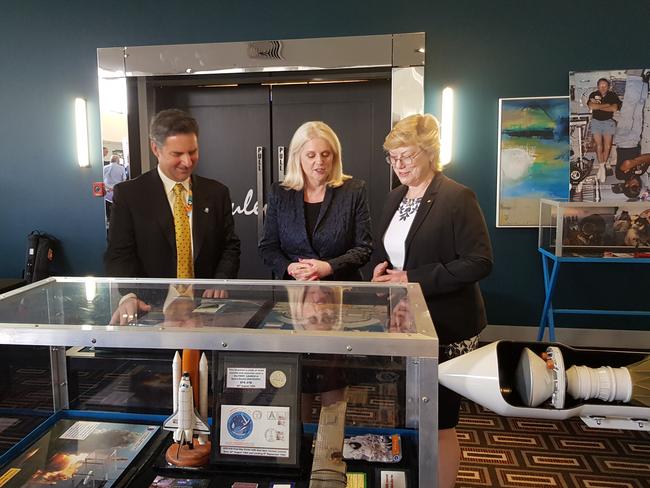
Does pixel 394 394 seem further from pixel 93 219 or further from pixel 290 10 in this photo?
pixel 93 219

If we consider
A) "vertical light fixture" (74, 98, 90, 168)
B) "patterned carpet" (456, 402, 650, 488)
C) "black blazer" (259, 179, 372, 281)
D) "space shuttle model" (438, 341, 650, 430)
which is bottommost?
"patterned carpet" (456, 402, 650, 488)

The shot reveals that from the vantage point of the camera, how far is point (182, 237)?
1983 mm

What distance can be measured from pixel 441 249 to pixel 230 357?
101 centimetres

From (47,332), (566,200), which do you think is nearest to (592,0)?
(566,200)

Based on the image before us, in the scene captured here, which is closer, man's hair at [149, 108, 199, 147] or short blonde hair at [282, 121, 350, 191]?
man's hair at [149, 108, 199, 147]

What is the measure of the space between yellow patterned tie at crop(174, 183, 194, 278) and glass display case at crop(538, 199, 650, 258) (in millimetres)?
2519

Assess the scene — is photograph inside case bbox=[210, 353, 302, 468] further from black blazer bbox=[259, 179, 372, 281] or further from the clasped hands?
black blazer bbox=[259, 179, 372, 281]

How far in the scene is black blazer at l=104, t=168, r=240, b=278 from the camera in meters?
1.96

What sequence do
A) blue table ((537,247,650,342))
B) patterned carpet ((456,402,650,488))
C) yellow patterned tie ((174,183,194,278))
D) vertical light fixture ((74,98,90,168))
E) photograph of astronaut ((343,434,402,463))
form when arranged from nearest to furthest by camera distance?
photograph of astronaut ((343,434,402,463)), yellow patterned tie ((174,183,194,278)), patterned carpet ((456,402,650,488)), blue table ((537,247,650,342)), vertical light fixture ((74,98,90,168))

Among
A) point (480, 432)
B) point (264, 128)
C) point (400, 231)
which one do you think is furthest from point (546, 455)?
point (264, 128)

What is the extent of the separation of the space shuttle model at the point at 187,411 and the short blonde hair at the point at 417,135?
1.08 m

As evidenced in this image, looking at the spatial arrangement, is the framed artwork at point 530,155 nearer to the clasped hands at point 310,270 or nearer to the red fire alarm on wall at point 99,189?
the clasped hands at point 310,270

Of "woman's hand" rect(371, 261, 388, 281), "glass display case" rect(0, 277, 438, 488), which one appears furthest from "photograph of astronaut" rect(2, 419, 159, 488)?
"woman's hand" rect(371, 261, 388, 281)

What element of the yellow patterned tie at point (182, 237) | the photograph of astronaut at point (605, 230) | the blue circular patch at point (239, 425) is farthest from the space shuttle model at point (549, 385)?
the photograph of astronaut at point (605, 230)
